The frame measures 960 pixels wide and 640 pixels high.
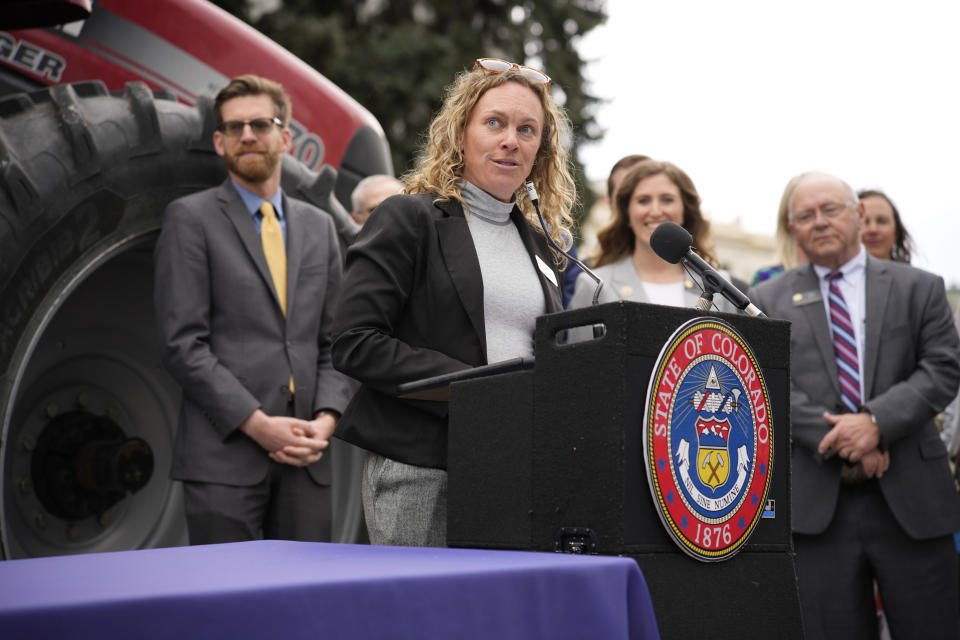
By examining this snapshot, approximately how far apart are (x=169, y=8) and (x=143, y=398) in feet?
4.39

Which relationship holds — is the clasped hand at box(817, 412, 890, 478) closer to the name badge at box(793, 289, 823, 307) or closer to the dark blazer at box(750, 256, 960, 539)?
the dark blazer at box(750, 256, 960, 539)

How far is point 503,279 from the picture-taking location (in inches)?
87.7

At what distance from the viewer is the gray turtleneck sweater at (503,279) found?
2176 millimetres

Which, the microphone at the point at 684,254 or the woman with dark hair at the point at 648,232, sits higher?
the woman with dark hair at the point at 648,232

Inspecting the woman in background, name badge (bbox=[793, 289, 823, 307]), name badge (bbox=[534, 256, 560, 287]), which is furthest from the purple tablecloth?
the woman in background

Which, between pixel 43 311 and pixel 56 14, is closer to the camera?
pixel 56 14

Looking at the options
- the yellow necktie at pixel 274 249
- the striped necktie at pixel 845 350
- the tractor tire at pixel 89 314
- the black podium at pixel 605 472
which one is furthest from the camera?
the striped necktie at pixel 845 350

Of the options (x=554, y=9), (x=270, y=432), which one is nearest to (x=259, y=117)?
(x=270, y=432)

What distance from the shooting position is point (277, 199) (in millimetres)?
3479

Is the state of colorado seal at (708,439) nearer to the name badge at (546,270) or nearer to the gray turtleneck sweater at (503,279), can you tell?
the gray turtleneck sweater at (503,279)

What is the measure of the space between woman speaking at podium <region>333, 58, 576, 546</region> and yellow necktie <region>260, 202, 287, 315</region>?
1061 millimetres

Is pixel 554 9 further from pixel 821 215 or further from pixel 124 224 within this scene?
pixel 124 224

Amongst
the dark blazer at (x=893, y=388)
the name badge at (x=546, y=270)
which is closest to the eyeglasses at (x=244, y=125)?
the name badge at (x=546, y=270)

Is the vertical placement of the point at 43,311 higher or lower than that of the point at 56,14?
lower
